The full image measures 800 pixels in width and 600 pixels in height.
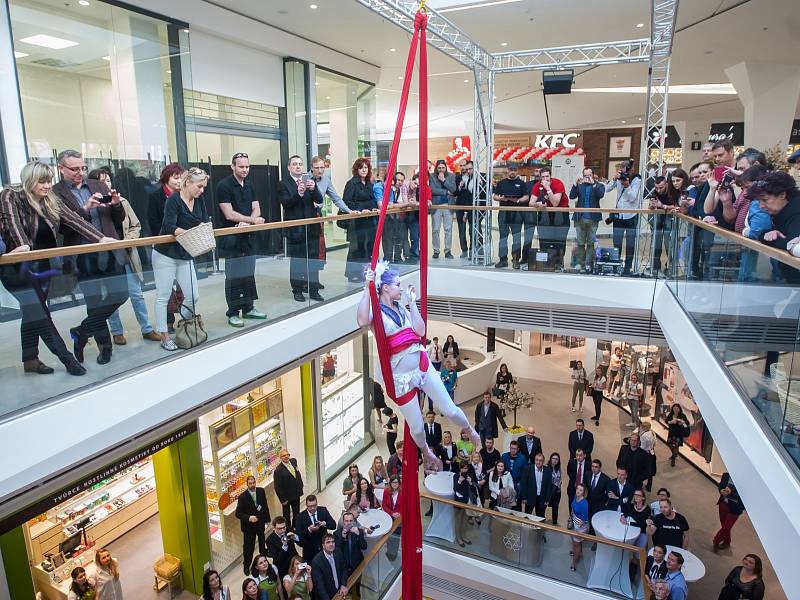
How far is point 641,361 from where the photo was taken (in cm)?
1339

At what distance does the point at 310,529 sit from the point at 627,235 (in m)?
5.77

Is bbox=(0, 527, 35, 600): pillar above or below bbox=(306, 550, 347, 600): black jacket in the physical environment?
above

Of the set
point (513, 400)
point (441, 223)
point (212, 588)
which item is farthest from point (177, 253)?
point (513, 400)

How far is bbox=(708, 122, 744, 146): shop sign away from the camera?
18.7 m

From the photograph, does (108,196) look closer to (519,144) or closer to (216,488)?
(216,488)

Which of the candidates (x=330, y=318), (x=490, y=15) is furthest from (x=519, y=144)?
(x=330, y=318)

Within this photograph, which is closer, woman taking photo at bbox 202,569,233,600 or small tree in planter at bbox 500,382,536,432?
woman taking photo at bbox 202,569,233,600

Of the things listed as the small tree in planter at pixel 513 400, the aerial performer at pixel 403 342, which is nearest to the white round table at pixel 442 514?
the small tree in planter at pixel 513 400

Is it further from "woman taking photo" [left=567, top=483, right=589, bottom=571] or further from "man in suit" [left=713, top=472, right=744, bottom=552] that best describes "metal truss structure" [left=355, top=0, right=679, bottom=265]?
"man in suit" [left=713, top=472, right=744, bottom=552]

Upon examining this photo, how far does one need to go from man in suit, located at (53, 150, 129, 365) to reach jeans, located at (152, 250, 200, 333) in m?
0.26

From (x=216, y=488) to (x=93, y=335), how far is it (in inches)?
184

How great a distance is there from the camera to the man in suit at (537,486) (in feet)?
25.9

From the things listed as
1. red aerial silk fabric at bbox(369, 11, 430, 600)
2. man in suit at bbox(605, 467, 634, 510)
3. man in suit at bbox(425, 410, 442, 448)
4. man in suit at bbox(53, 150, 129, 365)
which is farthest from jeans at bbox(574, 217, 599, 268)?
man in suit at bbox(53, 150, 129, 365)

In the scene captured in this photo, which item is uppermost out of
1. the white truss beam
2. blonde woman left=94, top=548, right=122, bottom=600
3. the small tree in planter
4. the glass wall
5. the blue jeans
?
the white truss beam
